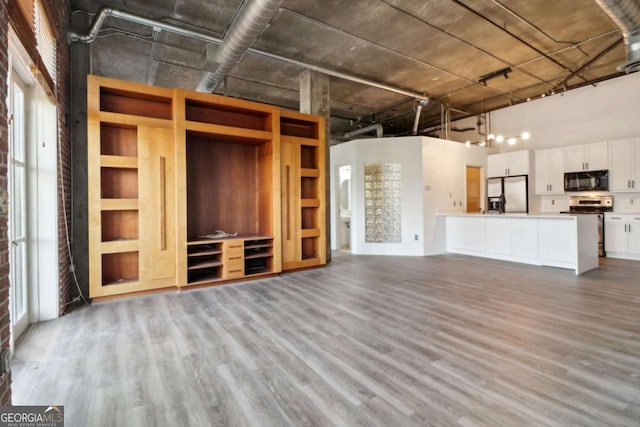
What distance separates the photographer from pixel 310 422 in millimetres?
1692

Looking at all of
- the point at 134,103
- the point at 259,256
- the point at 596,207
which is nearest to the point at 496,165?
the point at 596,207

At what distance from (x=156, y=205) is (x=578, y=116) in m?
9.20

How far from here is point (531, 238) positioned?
5.88m

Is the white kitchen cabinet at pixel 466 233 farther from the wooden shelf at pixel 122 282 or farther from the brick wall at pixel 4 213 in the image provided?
the brick wall at pixel 4 213

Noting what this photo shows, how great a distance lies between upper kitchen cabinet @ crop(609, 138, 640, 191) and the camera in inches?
248

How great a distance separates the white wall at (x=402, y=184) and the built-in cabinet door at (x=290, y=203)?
92.9 inches

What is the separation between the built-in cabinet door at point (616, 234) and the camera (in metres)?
6.40

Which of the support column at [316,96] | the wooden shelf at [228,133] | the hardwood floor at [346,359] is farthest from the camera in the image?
the support column at [316,96]

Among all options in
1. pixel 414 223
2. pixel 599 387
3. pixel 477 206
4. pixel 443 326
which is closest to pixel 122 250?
pixel 443 326

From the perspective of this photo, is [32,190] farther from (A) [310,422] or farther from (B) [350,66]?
(B) [350,66]

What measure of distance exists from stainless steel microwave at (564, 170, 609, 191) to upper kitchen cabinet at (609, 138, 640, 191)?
103 mm

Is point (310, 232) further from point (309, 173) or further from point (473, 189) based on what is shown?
point (473, 189)

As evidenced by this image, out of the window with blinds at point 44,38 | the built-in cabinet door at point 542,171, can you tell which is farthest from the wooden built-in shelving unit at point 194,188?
the built-in cabinet door at point 542,171

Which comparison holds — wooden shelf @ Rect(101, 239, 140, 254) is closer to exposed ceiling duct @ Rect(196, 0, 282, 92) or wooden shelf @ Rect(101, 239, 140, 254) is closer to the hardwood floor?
the hardwood floor
